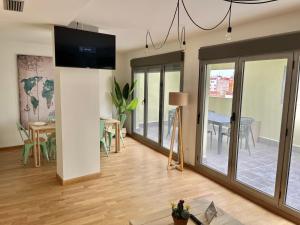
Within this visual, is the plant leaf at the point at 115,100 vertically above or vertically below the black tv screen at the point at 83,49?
below

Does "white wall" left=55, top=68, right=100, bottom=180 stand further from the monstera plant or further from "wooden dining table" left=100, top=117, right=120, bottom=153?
the monstera plant

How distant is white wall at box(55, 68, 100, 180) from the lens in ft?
11.0

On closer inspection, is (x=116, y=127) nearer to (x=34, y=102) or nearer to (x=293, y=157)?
(x=34, y=102)

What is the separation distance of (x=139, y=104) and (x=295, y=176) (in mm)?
4159

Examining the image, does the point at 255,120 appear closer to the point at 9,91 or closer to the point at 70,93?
the point at 70,93

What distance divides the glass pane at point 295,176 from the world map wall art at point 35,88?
4.99 m

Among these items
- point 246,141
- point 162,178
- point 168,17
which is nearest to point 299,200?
point 246,141

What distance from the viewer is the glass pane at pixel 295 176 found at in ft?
8.95

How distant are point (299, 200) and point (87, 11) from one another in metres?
3.50

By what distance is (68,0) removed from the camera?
7.30ft

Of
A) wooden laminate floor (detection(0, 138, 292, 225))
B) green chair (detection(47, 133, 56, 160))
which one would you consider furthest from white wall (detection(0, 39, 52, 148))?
green chair (detection(47, 133, 56, 160))

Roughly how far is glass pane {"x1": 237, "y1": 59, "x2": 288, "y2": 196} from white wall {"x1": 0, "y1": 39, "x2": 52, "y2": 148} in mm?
4724

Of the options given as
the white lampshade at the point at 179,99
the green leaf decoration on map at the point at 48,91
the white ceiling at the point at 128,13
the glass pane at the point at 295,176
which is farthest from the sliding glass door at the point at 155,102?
the glass pane at the point at 295,176

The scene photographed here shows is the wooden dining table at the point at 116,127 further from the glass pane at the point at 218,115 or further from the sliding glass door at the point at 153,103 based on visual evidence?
the glass pane at the point at 218,115
